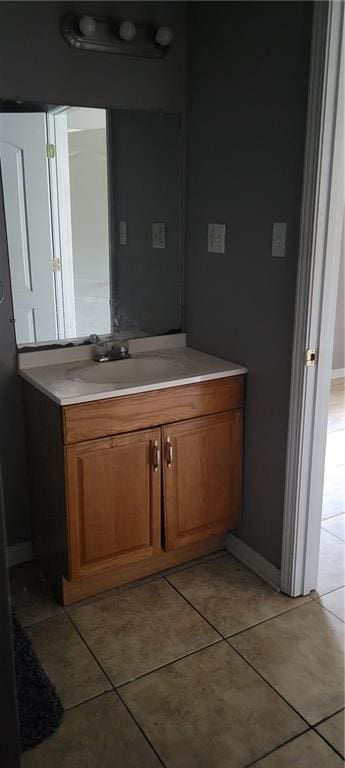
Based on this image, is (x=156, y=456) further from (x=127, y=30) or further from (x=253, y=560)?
(x=127, y=30)

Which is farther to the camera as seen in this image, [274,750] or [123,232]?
[123,232]

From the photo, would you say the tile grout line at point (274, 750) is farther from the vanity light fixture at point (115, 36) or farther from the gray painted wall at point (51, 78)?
the vanity light fixture at point (115, 36)

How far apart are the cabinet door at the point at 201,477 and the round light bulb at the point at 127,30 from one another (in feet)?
4.61

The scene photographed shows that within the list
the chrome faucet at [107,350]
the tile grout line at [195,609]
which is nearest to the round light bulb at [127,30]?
the chrome faucet at [107,350]

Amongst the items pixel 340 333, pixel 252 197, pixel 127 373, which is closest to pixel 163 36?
pixel 252 197

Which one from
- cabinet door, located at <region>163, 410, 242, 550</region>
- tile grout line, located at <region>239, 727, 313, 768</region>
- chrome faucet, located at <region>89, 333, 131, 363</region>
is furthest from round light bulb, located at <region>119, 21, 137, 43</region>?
tile grout line, located at <region>239, 727, 313, 768</region>

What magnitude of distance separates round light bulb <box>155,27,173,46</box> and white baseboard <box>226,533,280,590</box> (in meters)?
1.95

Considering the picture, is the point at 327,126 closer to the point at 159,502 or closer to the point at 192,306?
the point at 192,306

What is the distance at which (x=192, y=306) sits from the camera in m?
2.63

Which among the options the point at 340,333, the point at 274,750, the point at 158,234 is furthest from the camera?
the point at 340,333

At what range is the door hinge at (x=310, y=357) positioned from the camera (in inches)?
78.4

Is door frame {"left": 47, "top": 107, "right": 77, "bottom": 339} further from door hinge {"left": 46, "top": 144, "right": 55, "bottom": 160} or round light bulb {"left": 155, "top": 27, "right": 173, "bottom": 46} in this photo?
round light bulb {"left": 155, "top": 27, "right": 173, "bottom": 46}

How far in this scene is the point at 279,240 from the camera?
6.74 feet

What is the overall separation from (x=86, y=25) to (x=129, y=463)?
152 centimetres
